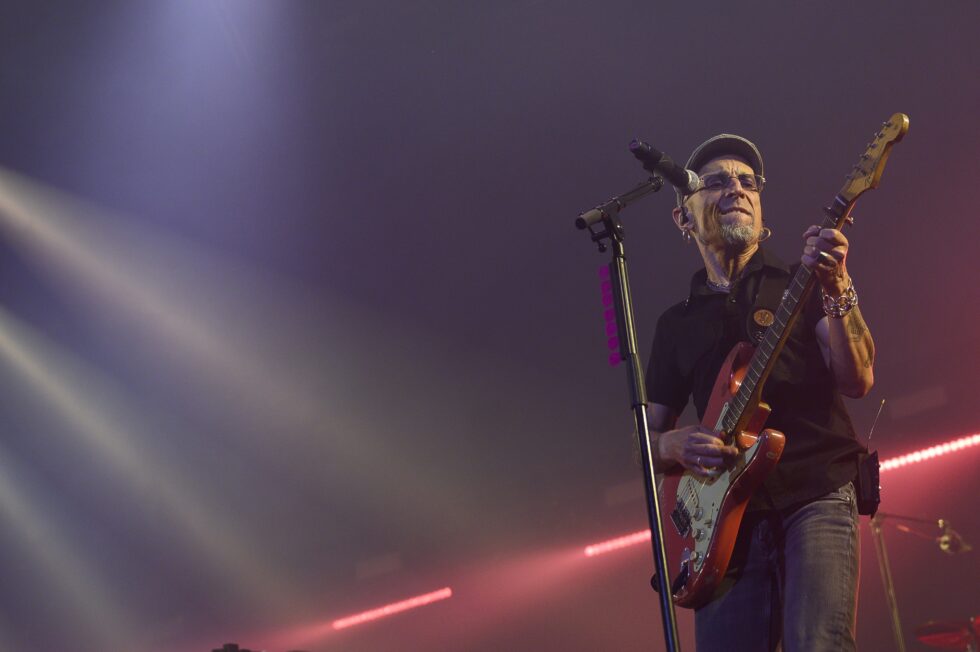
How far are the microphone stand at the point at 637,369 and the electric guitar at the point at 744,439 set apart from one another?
169mm

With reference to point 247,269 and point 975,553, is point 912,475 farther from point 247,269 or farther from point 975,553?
point 247,269

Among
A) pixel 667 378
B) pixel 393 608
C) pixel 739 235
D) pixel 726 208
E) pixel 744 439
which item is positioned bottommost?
pixel 744 439

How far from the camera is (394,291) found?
23.9ft

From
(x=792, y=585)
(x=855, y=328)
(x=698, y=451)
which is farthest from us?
(x=698, y=451)

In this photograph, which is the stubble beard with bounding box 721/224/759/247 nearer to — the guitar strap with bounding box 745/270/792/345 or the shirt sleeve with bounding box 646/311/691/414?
the guitar strap with bounding box 745/270/792/345

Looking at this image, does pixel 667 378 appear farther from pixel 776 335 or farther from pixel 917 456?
pixel 917 456

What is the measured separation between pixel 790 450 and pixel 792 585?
34cm

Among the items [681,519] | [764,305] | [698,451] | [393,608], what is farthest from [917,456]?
[698,451]

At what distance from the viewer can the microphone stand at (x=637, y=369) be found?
2.06 metres

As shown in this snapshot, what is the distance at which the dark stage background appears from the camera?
525 centimetres

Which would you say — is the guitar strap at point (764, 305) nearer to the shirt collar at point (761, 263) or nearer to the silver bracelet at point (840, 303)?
the shirt collar at point (761, 263)

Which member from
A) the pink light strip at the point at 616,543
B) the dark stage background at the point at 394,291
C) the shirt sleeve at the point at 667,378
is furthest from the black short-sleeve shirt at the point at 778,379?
the pink light strip at the point at 616,543

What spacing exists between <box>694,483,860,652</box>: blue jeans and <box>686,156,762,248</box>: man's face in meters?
0.87

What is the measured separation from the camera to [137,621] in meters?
11.3
